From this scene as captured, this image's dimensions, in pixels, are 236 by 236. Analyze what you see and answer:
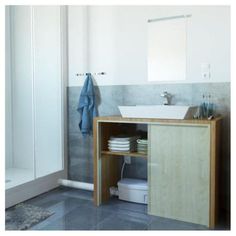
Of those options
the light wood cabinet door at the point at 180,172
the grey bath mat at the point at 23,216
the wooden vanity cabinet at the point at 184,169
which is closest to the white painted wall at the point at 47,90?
the grey bath mat at the point at 23,216

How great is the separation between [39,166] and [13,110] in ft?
2.84

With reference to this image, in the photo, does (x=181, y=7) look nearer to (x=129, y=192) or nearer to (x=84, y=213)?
(x=129, y=192)

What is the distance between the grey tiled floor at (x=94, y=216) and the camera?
7.59 feet

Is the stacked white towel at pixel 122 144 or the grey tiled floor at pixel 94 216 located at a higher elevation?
the stacked white towel at pixel 122 144

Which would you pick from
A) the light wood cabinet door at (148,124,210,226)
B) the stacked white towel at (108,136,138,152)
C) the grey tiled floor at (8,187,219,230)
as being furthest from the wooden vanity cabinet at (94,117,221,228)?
the stacked white towel at (108,136,138,152)

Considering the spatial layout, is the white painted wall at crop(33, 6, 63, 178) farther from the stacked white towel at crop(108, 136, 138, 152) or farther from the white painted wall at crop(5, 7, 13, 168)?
the stacked white towel at crop(108, 136, 138, 152)

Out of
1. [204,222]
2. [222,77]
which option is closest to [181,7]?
[222,77]

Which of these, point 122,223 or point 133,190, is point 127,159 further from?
point 122,223

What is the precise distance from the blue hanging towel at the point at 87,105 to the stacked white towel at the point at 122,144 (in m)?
0.50

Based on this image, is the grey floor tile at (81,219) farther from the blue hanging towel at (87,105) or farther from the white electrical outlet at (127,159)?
the blue hanging towel at (87,105)

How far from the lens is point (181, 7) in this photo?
9.12 ft

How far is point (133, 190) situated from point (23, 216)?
1.08 meters

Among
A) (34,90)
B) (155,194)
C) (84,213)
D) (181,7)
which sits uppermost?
(181,7)

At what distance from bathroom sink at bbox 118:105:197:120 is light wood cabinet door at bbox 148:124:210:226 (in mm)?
88
